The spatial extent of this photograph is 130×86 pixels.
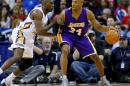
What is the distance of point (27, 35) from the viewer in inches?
385

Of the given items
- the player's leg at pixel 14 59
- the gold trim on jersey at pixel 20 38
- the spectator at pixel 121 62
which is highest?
the gold trim on jersey at pixel 20 38

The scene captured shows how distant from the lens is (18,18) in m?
14.2

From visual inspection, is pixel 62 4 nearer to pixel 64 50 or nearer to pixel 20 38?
pixel 20 38

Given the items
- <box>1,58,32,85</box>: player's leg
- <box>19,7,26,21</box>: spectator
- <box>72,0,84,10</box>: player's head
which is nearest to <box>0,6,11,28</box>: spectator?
<box>19,7,26,21</box>: spectator

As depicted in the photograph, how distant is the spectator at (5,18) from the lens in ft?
47.9

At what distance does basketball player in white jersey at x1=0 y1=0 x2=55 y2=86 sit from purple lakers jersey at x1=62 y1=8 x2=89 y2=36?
0.33 m

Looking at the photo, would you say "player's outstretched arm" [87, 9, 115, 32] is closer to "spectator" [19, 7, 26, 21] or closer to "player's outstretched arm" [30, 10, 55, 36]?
"player's outstretched arm" [30, 10, 55, 36]

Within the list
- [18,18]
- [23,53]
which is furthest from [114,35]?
[18,18]

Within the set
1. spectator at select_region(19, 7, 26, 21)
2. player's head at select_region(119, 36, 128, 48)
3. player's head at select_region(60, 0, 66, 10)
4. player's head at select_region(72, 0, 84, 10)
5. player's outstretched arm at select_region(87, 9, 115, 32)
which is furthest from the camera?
spectator at select_region(19, 7, 26, 21)

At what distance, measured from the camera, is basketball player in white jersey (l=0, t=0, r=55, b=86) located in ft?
31.3

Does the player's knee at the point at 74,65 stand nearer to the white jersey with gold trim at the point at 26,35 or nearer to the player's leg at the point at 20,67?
the player's leg at the point at 20,67

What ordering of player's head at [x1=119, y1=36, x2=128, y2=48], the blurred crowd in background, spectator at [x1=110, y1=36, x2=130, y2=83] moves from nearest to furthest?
spectator at [x1=110, y1=36, x2=130, y2=83] → the blurred crowd in background → player's head at [x1=119, y1=36, x2=128, y2=48]

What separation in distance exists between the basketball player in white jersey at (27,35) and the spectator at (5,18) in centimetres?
478

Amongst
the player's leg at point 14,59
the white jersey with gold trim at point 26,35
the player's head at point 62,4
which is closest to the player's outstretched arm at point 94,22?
the white jersey with gold trim at point 26,35
